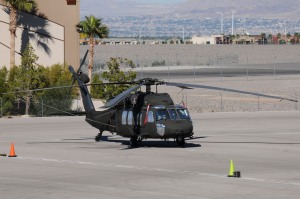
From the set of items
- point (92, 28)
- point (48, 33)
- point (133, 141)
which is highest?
A: point (92, 28)

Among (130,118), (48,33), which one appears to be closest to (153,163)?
(130,118)

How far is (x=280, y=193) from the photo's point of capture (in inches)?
918

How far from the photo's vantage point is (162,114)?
3506cm

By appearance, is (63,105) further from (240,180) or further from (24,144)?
(240,180)

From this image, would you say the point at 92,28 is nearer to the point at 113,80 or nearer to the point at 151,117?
the point at 113,80

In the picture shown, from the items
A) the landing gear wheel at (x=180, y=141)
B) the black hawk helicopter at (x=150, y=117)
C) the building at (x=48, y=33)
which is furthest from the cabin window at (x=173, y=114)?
the building at (x=48, y=33)

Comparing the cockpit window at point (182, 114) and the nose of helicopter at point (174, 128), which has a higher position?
the cockpit window at point (182, 114)

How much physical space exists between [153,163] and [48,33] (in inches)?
1267

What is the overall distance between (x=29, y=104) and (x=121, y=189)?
33057 mm

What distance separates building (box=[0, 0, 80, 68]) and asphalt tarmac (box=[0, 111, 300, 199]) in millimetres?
11733

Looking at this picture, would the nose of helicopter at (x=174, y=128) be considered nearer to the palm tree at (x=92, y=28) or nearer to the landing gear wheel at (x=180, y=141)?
the landing gear wheel at (x=180, y=141)

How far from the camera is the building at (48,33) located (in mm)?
60156

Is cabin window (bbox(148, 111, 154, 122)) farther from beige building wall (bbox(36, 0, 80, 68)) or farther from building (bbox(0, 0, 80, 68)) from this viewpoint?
beige building wall (bbox(36, 0, 80, 68))

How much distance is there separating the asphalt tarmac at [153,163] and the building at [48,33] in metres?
11.7
